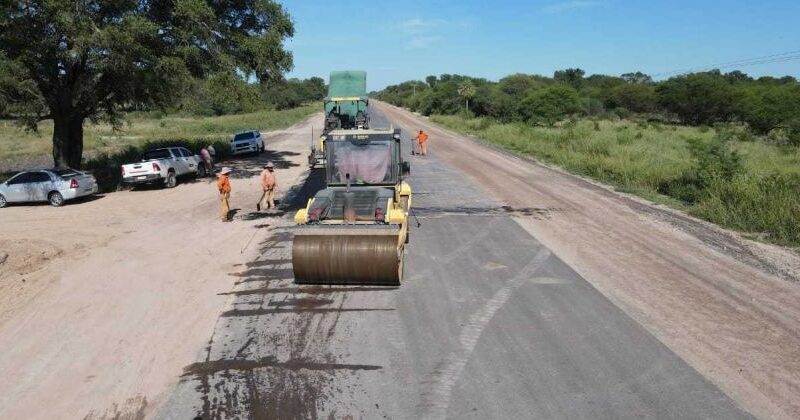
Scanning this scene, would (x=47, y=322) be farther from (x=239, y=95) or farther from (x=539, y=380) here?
(x=239, y=95)

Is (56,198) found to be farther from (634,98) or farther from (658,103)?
(634,98)

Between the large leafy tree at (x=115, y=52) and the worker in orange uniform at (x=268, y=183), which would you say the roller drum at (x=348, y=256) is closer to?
the worker in orange uniform at (x=268, y=183)

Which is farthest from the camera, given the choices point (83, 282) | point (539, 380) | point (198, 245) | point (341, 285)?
point (198, 245)

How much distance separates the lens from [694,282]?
A: 1020cm

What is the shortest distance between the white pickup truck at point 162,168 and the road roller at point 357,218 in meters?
14.0

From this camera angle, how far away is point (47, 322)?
346 inches

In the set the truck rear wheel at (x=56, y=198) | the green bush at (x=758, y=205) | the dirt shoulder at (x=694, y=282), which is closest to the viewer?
the dirt shoulder at (x=694, y=282)

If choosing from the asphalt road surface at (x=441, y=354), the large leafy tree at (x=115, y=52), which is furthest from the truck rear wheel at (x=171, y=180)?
the asphalt road surface at (x=441, y=354)

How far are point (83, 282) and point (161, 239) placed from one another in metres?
3.60

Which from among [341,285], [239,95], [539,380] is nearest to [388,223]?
[341,285]

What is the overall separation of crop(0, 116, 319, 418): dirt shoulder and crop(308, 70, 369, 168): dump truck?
11.8m

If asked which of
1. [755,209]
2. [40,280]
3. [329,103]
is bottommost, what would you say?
[40,280]

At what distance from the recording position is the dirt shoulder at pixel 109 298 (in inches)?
263

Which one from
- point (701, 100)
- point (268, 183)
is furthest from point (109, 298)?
point (701, 100)
